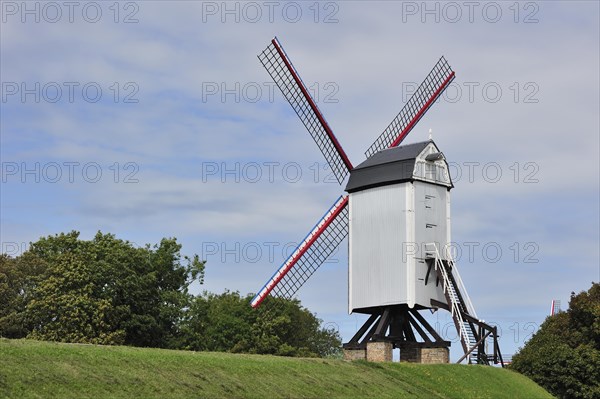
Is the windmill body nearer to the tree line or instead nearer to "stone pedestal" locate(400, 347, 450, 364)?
"stone pedestal" locate(400, 347, 450, 364)

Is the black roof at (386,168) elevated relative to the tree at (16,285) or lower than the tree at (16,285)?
elevated

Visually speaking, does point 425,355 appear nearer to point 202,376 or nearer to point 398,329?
point 398,329

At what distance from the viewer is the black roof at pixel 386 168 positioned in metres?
49.9

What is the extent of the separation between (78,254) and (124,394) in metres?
34.7

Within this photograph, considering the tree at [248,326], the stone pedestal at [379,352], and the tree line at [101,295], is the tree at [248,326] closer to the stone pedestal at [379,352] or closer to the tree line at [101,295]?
the tree line at [101,295]

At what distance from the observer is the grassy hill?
28469 mm

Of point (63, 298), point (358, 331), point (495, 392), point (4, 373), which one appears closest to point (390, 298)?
point (358, 331)

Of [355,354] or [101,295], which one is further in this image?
[101,295]

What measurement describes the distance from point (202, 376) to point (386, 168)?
20.7m

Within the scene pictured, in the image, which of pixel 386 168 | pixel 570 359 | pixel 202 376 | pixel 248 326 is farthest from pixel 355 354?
pixel 248 326

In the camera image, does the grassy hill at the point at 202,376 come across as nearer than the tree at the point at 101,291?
Yes

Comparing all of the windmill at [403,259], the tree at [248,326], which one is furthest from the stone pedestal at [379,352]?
the tree at [248,326]

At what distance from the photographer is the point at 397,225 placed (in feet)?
164

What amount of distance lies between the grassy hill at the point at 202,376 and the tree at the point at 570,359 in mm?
10798
